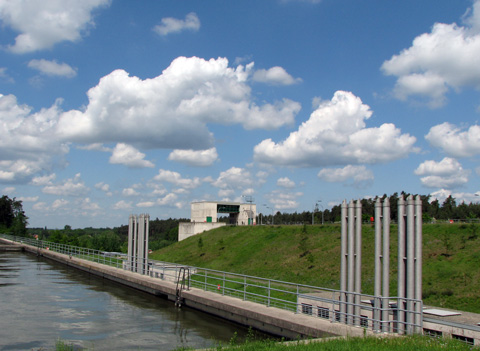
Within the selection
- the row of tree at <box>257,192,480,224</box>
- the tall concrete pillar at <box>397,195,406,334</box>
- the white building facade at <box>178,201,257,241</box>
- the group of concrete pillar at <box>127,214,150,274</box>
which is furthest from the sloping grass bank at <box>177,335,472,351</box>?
the white building facade at <box>178,201,257,241</box>

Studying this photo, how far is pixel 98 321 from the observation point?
1702 cm

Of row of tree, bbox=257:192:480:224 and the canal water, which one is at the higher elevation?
row of tree, bbox=257:192:480:224

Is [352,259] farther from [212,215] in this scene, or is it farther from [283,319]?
[212,215]

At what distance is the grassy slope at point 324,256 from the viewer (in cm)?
2570

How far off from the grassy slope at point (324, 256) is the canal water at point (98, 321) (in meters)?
13.3

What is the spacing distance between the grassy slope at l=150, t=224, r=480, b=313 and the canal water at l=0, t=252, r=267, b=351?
13340 mm

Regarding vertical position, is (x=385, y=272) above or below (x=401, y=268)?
below

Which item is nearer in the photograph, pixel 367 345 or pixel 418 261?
pixel 367 345

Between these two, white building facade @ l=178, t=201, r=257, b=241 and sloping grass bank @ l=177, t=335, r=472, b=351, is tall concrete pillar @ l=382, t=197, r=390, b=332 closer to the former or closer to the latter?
sloping grass bank @ l=177, t=335, r=472, b=351

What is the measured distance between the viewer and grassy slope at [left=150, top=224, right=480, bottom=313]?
25703mm

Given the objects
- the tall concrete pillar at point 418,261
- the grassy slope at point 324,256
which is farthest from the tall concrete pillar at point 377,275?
the grassy slope at point 324,256

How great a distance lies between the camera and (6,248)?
5397 centimetres

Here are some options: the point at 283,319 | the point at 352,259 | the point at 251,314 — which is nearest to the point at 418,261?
the point at 352,259

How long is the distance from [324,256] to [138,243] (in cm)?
1627
